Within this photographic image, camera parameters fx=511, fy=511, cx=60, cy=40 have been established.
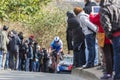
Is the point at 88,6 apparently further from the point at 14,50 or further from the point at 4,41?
the point at 14,50

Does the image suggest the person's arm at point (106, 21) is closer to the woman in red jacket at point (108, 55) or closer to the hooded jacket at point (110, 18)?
the hooded jacket at point (110, 18)

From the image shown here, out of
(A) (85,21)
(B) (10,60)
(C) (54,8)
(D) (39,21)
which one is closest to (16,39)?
(B) (10,60)

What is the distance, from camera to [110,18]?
8859mm

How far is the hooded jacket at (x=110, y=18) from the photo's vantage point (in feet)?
28.8

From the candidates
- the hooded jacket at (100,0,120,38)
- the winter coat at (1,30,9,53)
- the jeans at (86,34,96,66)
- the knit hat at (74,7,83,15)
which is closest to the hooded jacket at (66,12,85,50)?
the knit hat at (74,7,83,15)

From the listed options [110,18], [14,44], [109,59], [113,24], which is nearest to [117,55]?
[113,24]

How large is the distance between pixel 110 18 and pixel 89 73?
9.44 ft

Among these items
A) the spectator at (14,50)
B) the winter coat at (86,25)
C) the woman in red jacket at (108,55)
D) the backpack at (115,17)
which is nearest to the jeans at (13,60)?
the spectator at (14,50)

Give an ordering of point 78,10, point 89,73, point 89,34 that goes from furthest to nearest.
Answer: point 78,10
point 89,34
point 89,73

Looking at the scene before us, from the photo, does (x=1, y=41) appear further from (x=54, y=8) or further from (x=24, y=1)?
(x=54, y=8)

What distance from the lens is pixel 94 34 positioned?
40.3ft

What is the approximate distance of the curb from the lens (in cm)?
1075

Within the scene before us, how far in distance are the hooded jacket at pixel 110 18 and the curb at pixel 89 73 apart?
1.75 meters

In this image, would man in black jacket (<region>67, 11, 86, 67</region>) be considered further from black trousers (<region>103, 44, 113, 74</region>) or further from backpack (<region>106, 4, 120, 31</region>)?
backpack (<region>106, 4, 120, 31</region>)
